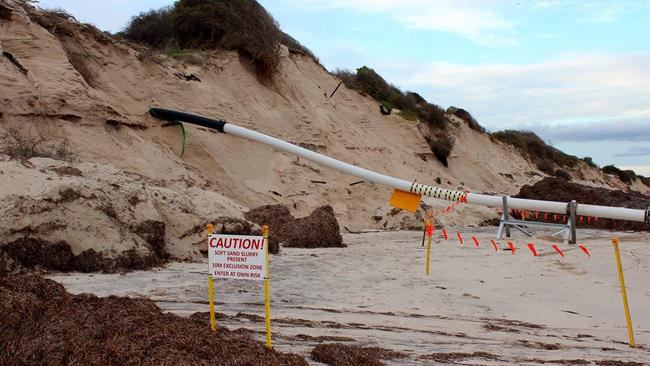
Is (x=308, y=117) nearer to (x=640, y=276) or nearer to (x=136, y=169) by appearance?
(x=136, y=169)

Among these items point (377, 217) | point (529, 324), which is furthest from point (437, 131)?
point (529, 324)

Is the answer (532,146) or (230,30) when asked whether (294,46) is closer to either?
(230,30)

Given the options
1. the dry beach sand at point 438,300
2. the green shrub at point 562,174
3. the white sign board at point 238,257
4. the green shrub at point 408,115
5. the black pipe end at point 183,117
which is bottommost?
the dry beach sand at point 438,300

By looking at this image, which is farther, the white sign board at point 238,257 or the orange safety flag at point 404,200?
the orange safety flag at point 404,200

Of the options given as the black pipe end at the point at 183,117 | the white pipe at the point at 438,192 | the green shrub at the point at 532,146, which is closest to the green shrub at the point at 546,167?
the green shrub at the point at 532,146

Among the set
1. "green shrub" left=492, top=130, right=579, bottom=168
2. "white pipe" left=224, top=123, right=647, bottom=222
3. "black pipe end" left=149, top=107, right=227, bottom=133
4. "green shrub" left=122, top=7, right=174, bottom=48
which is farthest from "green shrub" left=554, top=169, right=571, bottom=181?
"black pipe end" left=149, top=107, right=227, bottom=133

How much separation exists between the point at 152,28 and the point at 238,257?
23.2 metres

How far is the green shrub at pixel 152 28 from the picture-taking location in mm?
26047

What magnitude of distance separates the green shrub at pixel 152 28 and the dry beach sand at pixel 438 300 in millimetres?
15705

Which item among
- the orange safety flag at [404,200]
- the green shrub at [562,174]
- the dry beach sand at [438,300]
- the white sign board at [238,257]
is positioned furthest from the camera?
the green shrub at [562,174]

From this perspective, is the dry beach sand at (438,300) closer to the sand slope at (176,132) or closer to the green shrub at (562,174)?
the sand slope at (176,132)

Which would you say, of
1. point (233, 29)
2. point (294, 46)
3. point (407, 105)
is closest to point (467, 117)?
point (407, 105)

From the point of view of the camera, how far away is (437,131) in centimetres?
3328

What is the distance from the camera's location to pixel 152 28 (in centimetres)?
2672
